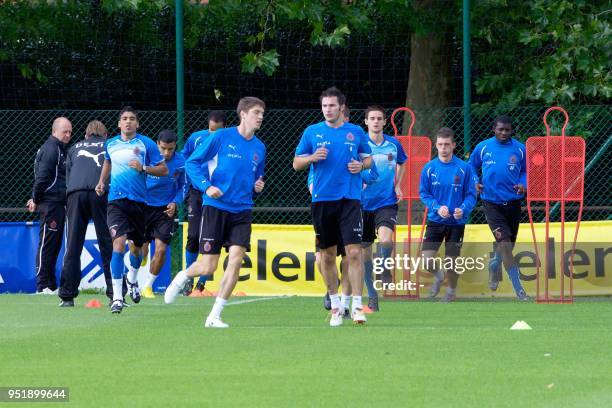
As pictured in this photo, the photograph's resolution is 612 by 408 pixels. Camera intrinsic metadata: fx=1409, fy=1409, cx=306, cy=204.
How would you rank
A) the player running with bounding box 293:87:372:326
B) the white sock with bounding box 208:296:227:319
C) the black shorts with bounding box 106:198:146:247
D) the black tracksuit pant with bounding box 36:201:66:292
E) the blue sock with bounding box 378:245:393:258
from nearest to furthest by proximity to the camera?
the white sock with bounding box 208:296:227:319, the player running with bounding box 293:87:372:326, the black shorts with bounding box 106:198:146:247, the blue sock with bounding box 378:245:393:258, the black tracksuit pant with bounding box 36:201:66:292

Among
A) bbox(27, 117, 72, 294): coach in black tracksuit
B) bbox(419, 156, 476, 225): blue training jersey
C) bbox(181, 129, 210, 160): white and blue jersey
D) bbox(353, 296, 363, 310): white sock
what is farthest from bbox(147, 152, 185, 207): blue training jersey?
bbox(353, 296, 363, 310): white sock

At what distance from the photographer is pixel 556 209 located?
18.5m

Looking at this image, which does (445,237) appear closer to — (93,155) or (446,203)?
(446,203)

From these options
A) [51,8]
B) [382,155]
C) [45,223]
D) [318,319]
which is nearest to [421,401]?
[318,319]

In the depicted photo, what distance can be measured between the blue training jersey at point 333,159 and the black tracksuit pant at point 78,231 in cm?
362

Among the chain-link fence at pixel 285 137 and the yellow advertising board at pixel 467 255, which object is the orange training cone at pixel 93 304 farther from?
the chain-link fence at pixel 285 137

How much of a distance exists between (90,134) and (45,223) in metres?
2.54

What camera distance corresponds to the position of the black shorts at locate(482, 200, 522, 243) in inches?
648

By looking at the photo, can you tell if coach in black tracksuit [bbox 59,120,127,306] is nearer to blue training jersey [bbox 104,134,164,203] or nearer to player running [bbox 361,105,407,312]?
blue training jersey [bbox 104,134,164,203]

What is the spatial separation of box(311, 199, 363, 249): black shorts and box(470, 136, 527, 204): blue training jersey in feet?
13.6

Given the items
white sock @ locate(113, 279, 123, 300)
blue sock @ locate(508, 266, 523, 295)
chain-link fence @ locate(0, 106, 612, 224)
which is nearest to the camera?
white sock @ locate(113, 279, 123, 300)

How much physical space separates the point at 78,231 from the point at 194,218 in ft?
6.19

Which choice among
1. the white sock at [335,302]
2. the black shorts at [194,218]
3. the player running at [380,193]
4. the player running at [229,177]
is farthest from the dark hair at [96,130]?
the white sock at [335,302]

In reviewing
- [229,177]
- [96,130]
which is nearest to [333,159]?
[229,177]
